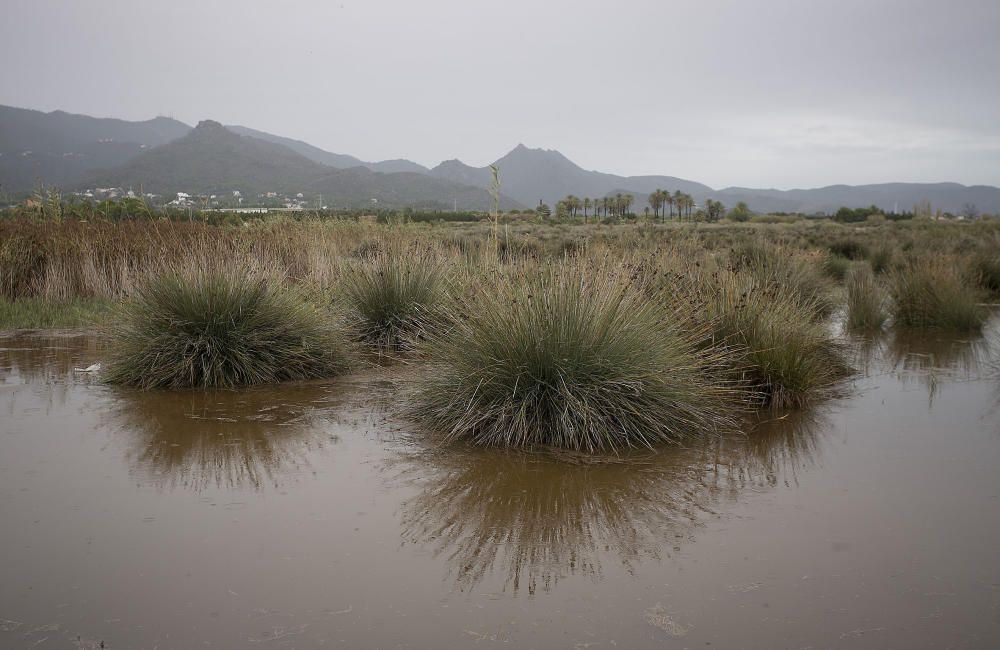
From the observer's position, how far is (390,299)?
29.8ft

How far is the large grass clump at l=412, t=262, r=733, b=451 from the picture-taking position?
539 cm

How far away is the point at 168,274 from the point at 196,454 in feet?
10.1

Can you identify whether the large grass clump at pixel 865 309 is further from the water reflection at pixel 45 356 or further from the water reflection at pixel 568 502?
the water reflection at pixel 45 356

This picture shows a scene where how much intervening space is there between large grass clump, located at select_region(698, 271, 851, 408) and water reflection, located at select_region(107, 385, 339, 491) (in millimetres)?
3780

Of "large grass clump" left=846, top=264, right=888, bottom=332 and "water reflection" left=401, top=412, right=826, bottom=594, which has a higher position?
"large grass clump" left=846, top=264, right=888, bottom=332

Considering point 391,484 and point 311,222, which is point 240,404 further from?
point 311,222

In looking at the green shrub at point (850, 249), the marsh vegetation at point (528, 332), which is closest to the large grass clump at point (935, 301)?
the marsh vegetation at point (528, 332)

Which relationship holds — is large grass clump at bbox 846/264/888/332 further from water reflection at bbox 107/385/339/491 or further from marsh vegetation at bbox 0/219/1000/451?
water reflection at bbox 107/385/339/491

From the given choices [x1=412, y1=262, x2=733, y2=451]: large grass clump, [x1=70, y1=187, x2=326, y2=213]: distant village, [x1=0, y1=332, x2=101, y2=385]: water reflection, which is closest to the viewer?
[x1=412, y1=262, x2=733, y2=451]: large grass clump

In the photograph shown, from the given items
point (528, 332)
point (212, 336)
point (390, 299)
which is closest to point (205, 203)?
point (390, 299)

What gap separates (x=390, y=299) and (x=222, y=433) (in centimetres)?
374

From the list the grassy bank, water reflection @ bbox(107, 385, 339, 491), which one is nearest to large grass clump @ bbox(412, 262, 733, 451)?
water reflection @ bbox(107, 385, 339, 491)

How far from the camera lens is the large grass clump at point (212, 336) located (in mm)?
7090

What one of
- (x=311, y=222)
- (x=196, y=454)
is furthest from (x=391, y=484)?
(x=311, y=222)
